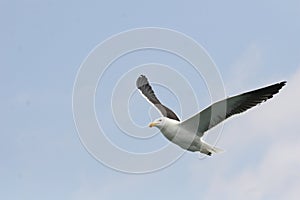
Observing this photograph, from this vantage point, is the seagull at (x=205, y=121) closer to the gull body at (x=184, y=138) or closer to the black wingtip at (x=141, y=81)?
the gull body at (x=184, y=138)

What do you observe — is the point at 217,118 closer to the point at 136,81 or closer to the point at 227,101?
the point at 227,101

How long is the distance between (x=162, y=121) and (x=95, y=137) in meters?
2.52

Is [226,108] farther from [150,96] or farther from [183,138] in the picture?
[150,96]

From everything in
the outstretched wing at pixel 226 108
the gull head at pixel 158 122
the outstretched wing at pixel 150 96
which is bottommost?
the outstretched wing at pixel 226 108

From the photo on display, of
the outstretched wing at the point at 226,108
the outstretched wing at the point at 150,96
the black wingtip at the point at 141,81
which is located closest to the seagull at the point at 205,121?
the outstretched wing at the point at 226,108

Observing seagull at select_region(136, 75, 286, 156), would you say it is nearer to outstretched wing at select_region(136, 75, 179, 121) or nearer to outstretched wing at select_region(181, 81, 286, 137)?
outstretched wing at select_region(181, 81, 286, 137)

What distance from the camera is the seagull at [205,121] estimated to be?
5625 centimetres

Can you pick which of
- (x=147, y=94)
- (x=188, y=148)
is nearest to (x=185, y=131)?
(x=188, y=148)

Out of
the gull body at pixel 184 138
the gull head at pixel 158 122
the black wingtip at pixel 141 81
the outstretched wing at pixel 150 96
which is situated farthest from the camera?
the black wingtip at pixel 141 81

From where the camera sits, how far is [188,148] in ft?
189

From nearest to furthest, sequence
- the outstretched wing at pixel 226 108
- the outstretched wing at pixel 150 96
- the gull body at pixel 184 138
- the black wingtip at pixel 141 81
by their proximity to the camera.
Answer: the outstretched wing at pixel 226 108 → the gull body at pixel 184 138 → the outstretched wing at pixel 150 96 → the black wingtip at pixel 141 81

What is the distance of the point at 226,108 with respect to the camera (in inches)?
2231

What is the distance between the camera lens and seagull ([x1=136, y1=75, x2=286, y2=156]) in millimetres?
56250

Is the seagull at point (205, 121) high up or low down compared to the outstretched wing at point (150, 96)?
down
